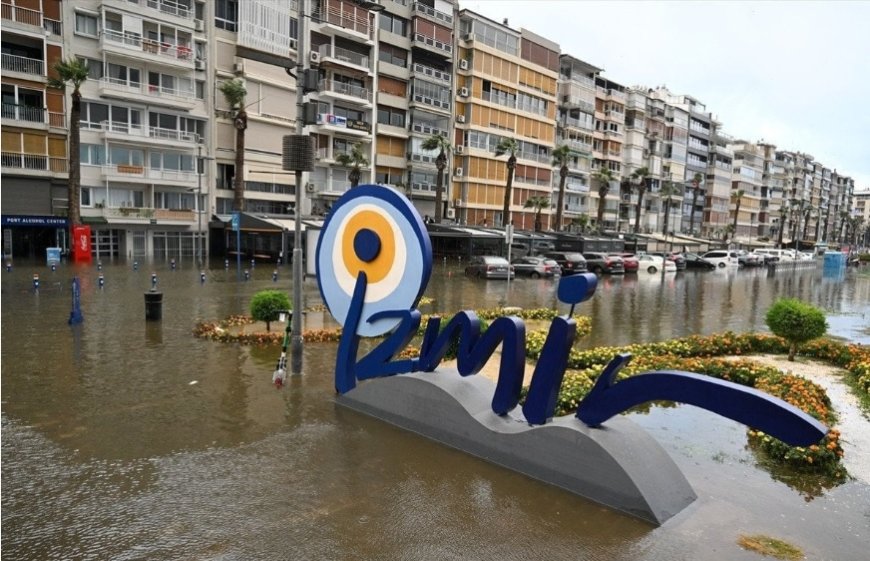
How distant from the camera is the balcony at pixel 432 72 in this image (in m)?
55.6

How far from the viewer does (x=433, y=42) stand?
56.0m

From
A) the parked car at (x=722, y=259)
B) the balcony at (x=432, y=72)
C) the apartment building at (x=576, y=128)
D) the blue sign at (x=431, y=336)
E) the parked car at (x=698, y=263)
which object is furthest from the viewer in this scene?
the apartment building at (x=576, y=128)

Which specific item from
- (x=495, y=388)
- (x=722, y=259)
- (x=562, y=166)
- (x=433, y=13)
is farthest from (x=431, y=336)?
(x=562, y=166)

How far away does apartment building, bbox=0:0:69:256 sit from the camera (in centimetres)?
3722

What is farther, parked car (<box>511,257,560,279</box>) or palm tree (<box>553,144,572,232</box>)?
palm tree (<box>553,144,572,232</box>)

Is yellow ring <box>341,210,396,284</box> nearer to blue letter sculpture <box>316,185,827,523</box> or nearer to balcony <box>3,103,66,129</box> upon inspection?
blue letter sculpture <box>316,185,827,523</box>

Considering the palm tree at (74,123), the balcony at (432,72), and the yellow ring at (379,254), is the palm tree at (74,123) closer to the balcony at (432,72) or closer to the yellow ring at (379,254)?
the balcony at (432,72)

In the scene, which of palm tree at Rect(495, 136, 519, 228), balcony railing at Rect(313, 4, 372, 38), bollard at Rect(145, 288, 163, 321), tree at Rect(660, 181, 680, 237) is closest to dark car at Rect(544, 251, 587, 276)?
palm tree at Rect(495, 136, 519, 228)

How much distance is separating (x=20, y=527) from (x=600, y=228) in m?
70.5

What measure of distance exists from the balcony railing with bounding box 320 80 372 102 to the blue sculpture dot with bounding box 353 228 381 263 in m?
42.1

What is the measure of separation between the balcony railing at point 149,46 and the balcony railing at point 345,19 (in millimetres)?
11369

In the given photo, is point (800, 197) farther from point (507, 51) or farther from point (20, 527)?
point (20, 527)

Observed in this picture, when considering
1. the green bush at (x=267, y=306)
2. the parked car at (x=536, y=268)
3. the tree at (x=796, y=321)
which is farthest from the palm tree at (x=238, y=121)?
the tree at (x=796, y=321)

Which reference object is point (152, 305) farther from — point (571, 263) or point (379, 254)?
point (571, 263)
